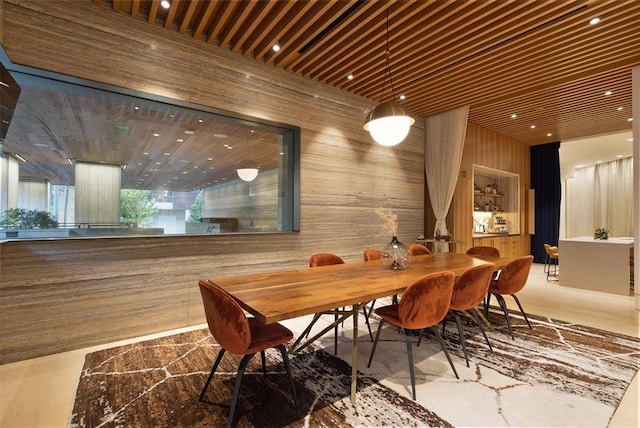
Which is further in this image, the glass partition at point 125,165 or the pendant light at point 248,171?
the pendant light at point 248,171

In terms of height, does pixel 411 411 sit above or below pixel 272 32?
below

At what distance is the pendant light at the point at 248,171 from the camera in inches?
160

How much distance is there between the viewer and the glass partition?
269cm

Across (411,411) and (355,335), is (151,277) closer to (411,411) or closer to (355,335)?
(355,335)

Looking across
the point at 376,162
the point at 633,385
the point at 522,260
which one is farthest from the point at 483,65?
the point at 633,385

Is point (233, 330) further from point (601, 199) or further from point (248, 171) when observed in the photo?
point (601, 199)

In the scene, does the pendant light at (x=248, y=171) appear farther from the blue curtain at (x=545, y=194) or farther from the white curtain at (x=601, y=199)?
the white curtain at (x=601, y=199)

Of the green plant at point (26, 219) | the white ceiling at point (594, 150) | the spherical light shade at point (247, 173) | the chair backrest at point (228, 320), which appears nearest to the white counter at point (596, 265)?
the white ceiling at point (594, 150)

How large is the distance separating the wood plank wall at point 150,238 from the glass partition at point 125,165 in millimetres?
160

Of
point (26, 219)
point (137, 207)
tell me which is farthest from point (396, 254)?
point (26, 219)

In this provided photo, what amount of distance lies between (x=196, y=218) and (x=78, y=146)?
4.27 ft

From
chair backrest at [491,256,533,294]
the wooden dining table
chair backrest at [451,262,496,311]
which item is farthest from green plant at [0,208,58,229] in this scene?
chair backrest at [491,256,533,294]

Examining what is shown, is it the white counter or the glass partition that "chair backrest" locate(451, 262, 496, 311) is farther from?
the white counter

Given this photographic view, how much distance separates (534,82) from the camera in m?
4.50
